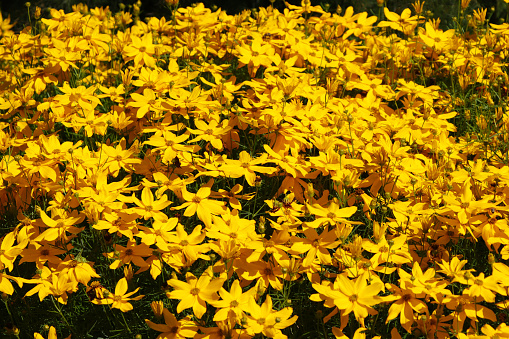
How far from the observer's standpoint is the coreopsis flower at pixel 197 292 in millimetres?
1843

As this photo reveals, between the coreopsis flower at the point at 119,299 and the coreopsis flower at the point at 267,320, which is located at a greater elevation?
the coreopsis flower at the point at 267,320

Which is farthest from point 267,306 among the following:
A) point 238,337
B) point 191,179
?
point 191,179

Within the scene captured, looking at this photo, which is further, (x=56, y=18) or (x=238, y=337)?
(x=56, y=18)

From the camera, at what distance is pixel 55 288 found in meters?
1.97

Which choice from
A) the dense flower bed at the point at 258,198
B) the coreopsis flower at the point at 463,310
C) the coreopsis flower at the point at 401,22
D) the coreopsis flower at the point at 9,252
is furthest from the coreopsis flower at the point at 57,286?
the coreopsis flower at the point at 401,22

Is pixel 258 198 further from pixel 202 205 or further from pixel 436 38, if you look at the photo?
pixel 436 38

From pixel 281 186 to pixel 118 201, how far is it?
690mm

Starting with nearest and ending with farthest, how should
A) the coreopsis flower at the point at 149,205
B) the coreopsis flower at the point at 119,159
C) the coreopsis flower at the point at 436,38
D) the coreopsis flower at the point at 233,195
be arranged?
the coreopsis flower at the point at 149,205
the coreopsis flower at the point at 233,195
the coreopsis flower at the point at 119,159
the coreopsis flower at the point at 436,38

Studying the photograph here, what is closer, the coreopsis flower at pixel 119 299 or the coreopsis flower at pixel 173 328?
the coreopsis flower at pixel 173 328

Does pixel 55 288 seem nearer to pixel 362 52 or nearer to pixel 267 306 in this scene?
pixel 267 306

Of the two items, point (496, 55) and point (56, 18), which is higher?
point (56, 18)

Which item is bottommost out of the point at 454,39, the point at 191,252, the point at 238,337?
the point at 238,337

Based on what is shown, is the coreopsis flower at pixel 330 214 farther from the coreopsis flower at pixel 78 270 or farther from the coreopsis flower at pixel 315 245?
the coreopsis flower at pixel 78 270

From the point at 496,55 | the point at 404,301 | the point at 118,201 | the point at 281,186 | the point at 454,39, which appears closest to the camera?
the point at 404,301
